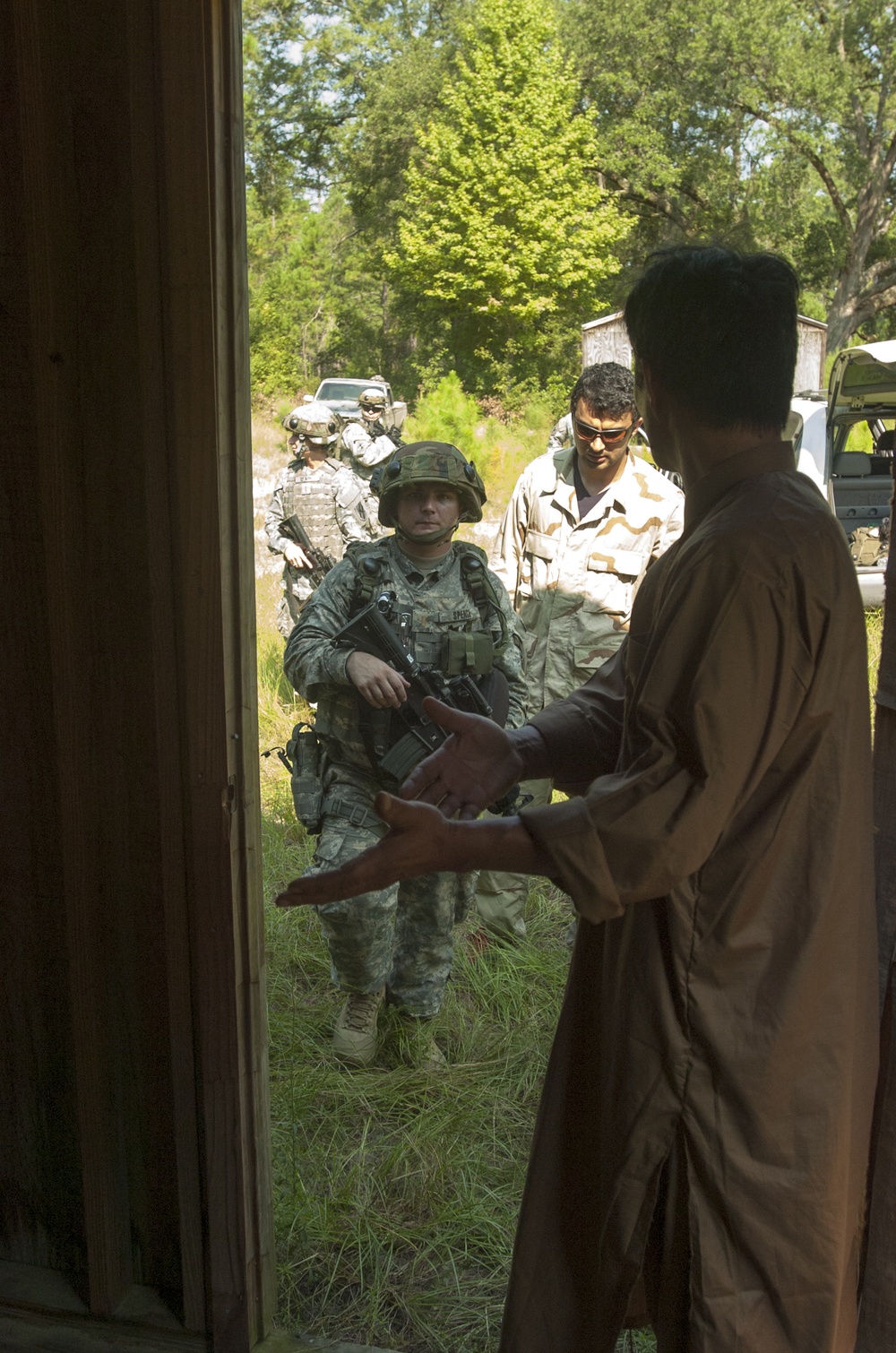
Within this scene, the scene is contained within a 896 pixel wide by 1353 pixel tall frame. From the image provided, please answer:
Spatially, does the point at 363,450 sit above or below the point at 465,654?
above

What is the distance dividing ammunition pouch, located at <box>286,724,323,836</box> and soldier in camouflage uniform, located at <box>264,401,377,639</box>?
4.25 metres

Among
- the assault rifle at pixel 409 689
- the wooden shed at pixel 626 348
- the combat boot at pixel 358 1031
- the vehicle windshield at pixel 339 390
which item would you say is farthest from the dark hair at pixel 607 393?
the vehicle windshield at pixel 339 390

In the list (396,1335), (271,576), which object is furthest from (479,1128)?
(271,576)

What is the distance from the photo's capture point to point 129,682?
79.7 inches

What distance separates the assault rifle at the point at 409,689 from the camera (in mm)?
3514

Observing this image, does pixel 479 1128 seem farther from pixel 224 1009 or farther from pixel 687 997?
pixel 687 997

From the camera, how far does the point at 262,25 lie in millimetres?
39438

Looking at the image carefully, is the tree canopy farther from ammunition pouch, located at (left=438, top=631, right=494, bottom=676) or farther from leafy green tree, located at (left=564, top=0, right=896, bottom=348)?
ammunition pouch, located at (left=438, top=631, right=494, bottom=676)

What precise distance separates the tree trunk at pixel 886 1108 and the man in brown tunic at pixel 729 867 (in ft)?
0.15

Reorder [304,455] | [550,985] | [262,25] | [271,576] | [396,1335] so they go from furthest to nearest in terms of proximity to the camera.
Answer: [262,25]
[271,576]
[304,455]
[550,985]
[396,1335]

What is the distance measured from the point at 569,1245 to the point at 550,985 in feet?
8.46

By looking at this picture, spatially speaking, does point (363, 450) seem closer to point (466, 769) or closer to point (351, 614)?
point (351, 614)

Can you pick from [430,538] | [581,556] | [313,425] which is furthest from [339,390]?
[430,538]

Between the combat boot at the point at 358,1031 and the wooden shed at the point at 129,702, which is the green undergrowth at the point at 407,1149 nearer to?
the combat boot at the point at 358,1031
